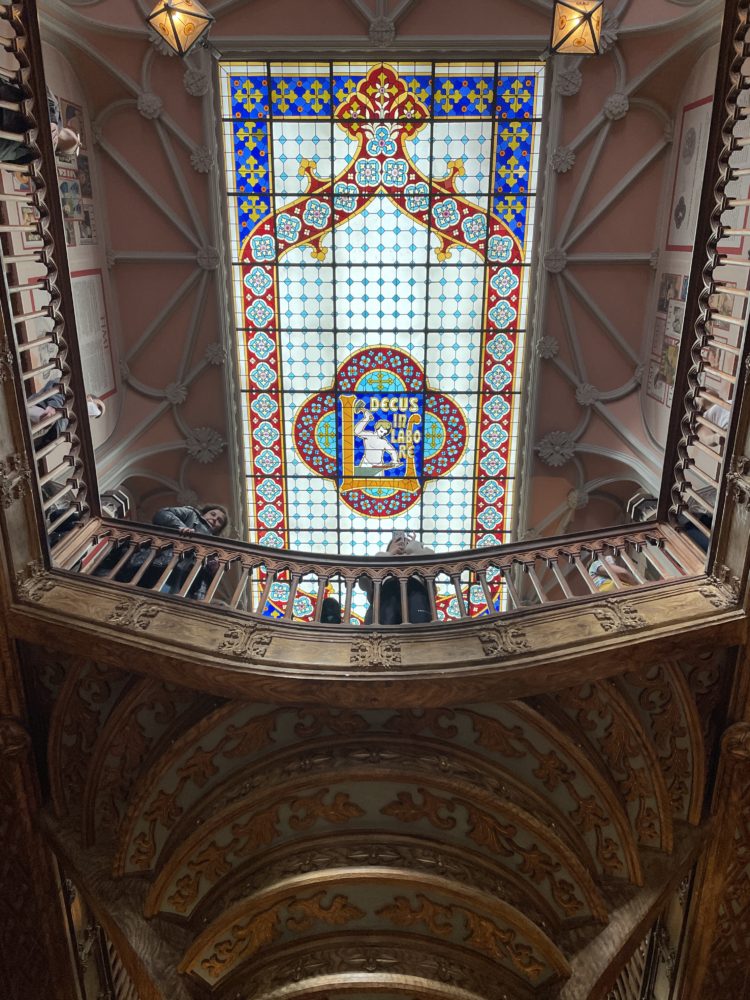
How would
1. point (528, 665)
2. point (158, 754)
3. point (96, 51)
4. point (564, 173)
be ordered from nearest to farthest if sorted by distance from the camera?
point (528, 665)
point (158, 754)
point (96, 51)
point (564, 173)

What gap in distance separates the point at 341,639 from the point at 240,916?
7.43ft

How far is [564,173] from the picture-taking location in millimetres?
10836

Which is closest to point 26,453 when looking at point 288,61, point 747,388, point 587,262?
point 747,388

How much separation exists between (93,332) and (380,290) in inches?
173

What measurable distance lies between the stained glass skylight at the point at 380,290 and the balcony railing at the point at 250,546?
4.32 metres

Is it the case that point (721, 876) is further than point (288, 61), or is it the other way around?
point (288, 61)

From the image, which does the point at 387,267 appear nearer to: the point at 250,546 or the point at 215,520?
the point at 215,520

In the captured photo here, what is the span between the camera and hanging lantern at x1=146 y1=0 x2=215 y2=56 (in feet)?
28.1

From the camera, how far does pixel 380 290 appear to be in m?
11.6

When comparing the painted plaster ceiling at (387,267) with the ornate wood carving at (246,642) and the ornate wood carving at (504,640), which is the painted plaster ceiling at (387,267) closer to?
the ornate wood carving at (504,640)

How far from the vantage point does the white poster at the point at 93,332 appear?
10281 mm

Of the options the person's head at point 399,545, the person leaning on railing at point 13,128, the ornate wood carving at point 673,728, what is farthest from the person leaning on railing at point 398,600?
the person leaning on railing at point 13,128

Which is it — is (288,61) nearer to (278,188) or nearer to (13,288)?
(278,188)

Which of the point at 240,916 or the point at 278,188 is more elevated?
the point at 278,188
